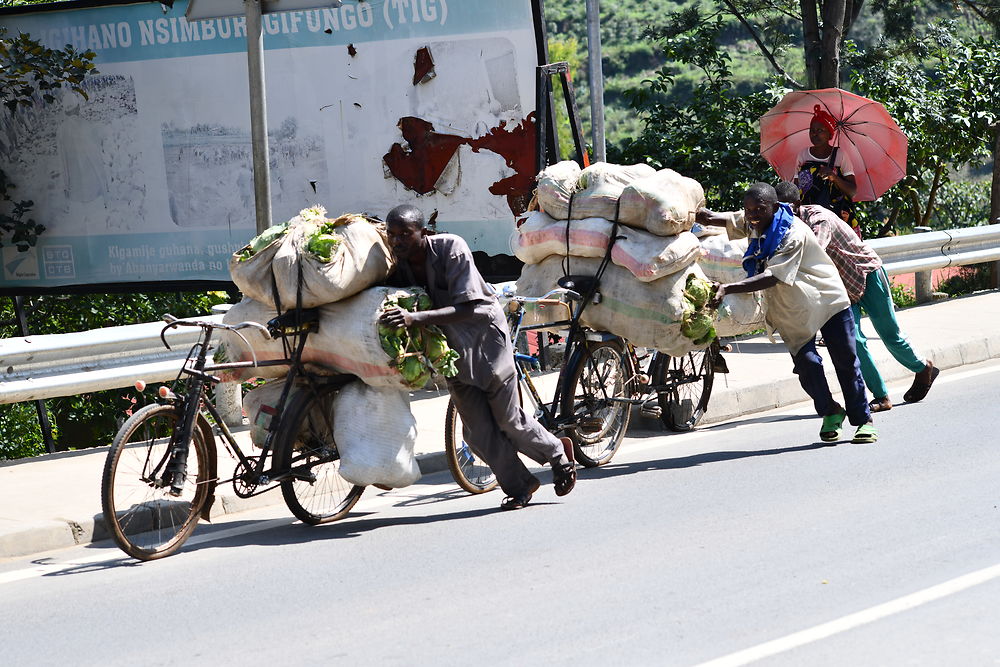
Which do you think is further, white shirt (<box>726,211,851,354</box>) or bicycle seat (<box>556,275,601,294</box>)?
white shirt (<box>726,211,851,354</box>)

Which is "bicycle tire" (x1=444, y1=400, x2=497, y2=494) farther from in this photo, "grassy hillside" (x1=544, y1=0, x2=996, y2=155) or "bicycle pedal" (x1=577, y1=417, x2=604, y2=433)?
"grassy hillside" (x1=544, y1=0, x2=996, y2=155)

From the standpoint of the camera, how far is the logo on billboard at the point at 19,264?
41.0ft

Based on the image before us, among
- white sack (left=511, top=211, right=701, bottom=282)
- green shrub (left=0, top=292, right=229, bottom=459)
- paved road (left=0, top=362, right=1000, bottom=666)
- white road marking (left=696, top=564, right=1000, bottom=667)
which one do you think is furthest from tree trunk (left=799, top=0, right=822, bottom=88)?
white road marking (left=696, top=564, right=1000, bottom=667)

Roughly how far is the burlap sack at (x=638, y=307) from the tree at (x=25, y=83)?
19.9ft

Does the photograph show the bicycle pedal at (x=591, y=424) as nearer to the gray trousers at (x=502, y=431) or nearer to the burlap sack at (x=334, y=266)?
the gray trousers at (x=502, y=431)

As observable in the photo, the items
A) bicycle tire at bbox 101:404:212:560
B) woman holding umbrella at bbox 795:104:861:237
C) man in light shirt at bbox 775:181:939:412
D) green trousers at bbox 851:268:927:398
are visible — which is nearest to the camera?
bicycle tire at bbox 101:404:212:560

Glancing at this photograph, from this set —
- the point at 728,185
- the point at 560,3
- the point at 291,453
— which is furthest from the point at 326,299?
the point at 560,3

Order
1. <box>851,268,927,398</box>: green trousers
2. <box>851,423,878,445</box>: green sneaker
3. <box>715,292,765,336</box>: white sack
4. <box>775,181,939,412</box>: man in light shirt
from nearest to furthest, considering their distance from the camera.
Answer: <box>851,423,878,445</box>: green sneaker, <box>715,292,765,336</box>: white sack, <box>775,181,939,412</box>: man in light shirt, <box>851,268,927,398</box>: green trousers

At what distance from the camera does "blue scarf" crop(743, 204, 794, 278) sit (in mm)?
8453

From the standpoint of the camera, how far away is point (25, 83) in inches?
484

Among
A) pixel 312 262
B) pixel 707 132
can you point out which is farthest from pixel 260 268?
pixel 707 132

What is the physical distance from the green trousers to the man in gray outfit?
3.26m

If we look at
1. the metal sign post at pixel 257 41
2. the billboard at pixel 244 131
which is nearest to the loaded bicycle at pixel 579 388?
the metal sign post at pixel 257 41

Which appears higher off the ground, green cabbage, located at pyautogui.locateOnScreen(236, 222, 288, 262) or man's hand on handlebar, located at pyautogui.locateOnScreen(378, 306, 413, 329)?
green cabbage, located at pyautogui.locateOnScreen(236, 222, 288, 262)
